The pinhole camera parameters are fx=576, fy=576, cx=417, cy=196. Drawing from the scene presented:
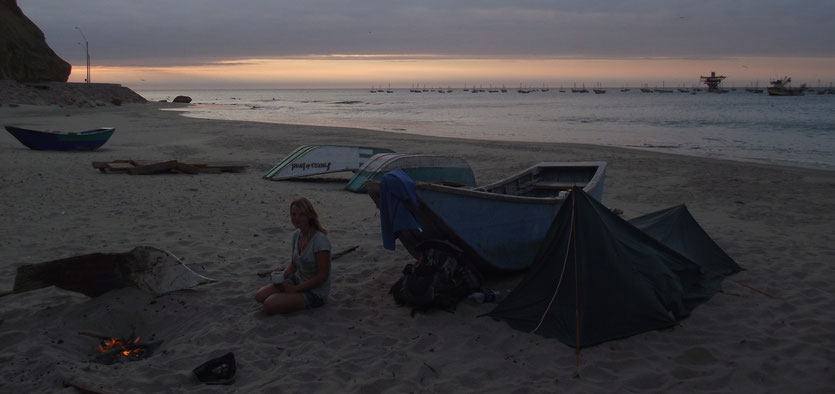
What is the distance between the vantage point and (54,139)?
17.0 metres

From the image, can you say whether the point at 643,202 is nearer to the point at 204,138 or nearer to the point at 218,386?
the point at 218,386

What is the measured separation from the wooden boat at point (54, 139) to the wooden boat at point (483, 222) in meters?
15.2

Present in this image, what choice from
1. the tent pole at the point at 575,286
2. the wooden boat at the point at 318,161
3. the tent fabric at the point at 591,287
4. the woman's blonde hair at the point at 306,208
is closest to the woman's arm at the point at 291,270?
the woman's blonde hair at the point at 306,208

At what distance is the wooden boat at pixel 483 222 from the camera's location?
5.51 metres

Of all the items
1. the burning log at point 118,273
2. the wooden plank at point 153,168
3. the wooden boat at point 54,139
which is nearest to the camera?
the burning log at point 118,273

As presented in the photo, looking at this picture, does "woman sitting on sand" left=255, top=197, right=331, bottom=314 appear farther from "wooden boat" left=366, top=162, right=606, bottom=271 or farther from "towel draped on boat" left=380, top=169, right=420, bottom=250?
"wooden boat" left=366, top=162, right=606, bottom=271

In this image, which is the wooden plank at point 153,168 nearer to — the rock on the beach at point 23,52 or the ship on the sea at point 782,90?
the rock on the beach at point 23,52

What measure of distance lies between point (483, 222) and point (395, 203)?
3.56 feet

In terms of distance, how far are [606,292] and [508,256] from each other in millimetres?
1448

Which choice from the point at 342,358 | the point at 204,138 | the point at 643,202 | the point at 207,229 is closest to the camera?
the point at 342,358

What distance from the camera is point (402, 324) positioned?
5.21 meters

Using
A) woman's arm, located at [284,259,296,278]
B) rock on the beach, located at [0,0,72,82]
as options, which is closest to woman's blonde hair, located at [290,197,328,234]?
woman's arm, located at [284,259,296,278]

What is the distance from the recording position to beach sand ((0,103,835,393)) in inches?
165

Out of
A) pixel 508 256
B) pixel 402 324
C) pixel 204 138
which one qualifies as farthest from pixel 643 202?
pixel 204 138
